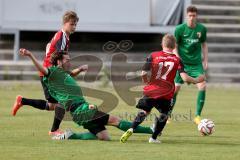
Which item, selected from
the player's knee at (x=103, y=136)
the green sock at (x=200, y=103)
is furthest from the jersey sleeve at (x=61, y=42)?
the green sock at (x=200, y=103)

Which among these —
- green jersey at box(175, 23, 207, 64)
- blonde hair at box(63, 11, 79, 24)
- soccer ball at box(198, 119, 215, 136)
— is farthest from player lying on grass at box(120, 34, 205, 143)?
green jersey at box(175, 23, 207, 64)

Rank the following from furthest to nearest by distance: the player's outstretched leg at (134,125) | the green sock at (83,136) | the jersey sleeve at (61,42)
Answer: the jersey sleeve at (61,42) → the green sock at (83,136) → the player's outstretched leg at (134,125)

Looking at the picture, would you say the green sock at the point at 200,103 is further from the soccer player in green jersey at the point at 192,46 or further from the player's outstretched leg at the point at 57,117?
the player's outstretched leg at the point at 57,117

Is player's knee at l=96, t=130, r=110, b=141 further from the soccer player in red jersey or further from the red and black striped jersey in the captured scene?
the red and black striped jersey

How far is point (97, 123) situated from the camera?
37.2ft

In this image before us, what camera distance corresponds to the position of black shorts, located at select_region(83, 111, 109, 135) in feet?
37.2

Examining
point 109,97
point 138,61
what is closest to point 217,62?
point 138,61

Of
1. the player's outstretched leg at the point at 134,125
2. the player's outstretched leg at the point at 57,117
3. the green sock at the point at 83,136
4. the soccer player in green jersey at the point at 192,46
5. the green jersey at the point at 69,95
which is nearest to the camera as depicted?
the player's outstretched leg at the point at 134,125

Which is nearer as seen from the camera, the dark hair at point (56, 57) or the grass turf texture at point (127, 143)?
the grass turf texture at point (127, 143)

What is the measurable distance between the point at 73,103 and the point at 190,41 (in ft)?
13.7

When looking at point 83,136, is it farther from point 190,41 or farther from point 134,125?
point 190,41

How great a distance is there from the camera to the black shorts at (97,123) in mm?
11343

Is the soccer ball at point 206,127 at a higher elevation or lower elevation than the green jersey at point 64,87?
lower

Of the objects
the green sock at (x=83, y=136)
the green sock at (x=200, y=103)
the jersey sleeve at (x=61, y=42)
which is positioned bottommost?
the green sock at (x=200, y=103)
